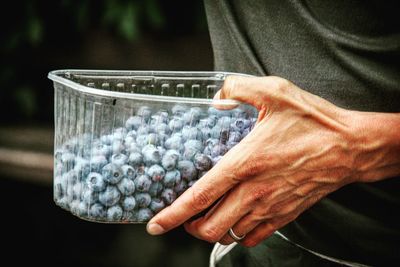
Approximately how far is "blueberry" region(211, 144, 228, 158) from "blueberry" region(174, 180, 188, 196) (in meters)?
0.06

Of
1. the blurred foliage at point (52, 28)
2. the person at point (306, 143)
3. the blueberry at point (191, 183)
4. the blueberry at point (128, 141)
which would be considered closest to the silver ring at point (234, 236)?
the person at point (306, 143)

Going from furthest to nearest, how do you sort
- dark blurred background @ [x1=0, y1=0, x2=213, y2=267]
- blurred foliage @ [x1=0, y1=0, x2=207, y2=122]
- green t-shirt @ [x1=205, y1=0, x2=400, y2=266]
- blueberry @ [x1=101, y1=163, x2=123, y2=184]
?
dark blurred background @ [x1=0, y1=0, x2=213, y2=267] < blurred foliage @ [x1=0, y1=0, x2=207, y2=122] < green t-shirt @ [x1=205, y1=0, x2=400, y2=266] < blueberry @ [x1=101, y1=163, x2=123, y2=184]

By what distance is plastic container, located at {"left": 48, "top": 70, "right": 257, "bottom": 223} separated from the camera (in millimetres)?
715

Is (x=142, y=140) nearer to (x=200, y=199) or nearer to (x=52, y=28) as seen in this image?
(x=200, y=199)

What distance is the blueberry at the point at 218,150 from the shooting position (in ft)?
2.44

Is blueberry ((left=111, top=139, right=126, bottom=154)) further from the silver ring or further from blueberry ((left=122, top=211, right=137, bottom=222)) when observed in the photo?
the silver ring

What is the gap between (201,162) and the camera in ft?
2.41

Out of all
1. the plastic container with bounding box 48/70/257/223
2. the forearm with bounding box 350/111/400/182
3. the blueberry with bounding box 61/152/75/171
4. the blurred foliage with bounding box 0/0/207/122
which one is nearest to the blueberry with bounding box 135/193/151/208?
the plastic container with bounding box 48/70/257/223

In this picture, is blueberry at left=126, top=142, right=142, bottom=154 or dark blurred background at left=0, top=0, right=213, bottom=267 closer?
blueberry at left=126, top=142, right=142, bottom=154

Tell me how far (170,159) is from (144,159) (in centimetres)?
4

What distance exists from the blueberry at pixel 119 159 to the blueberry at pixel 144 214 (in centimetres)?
8

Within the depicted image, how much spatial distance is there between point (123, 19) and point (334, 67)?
134 cm

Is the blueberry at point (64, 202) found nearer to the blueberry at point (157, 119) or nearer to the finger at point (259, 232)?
the blueberry at point (157, 119)

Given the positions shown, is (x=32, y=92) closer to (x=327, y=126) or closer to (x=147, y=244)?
(x=147, y=244)
